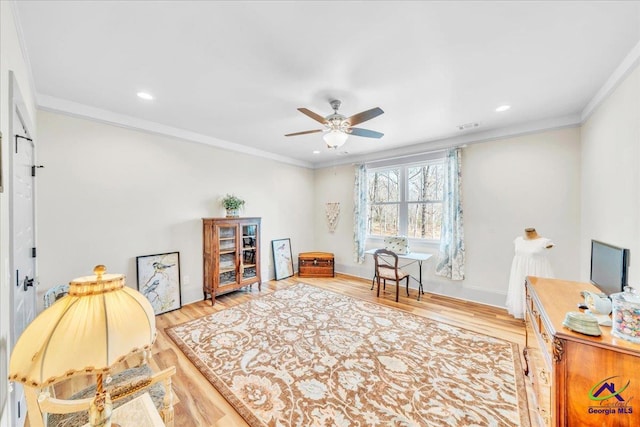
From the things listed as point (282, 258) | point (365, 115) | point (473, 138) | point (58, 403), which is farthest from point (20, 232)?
point (473, 138)

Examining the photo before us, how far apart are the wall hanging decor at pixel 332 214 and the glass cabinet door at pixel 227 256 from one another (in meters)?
2.32

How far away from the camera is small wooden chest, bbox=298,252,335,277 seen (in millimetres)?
5254

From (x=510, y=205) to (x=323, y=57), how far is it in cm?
335

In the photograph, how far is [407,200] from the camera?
4.59m

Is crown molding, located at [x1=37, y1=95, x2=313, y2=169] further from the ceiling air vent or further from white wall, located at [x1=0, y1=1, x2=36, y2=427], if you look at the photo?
the ceiling air vent

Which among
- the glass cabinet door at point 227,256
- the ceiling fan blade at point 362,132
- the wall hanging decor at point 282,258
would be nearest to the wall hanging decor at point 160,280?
the glass cabinet door at point 227,256

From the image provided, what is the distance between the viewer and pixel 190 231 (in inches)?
150

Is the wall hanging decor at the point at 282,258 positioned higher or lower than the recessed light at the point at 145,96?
lower

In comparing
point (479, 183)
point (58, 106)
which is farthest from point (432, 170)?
point (58, 106)

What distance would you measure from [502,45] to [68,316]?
283 cm

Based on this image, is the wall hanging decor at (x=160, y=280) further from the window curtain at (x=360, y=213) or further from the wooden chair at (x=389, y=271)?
the window curtain at (x=360, y=213)

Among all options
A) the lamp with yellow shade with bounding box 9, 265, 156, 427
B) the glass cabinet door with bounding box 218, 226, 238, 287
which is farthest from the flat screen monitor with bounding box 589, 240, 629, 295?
the glass cabinet door with bounding box 218, 226, 238, 287

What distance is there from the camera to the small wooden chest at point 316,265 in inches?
207

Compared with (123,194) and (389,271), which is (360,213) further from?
(123,194)
